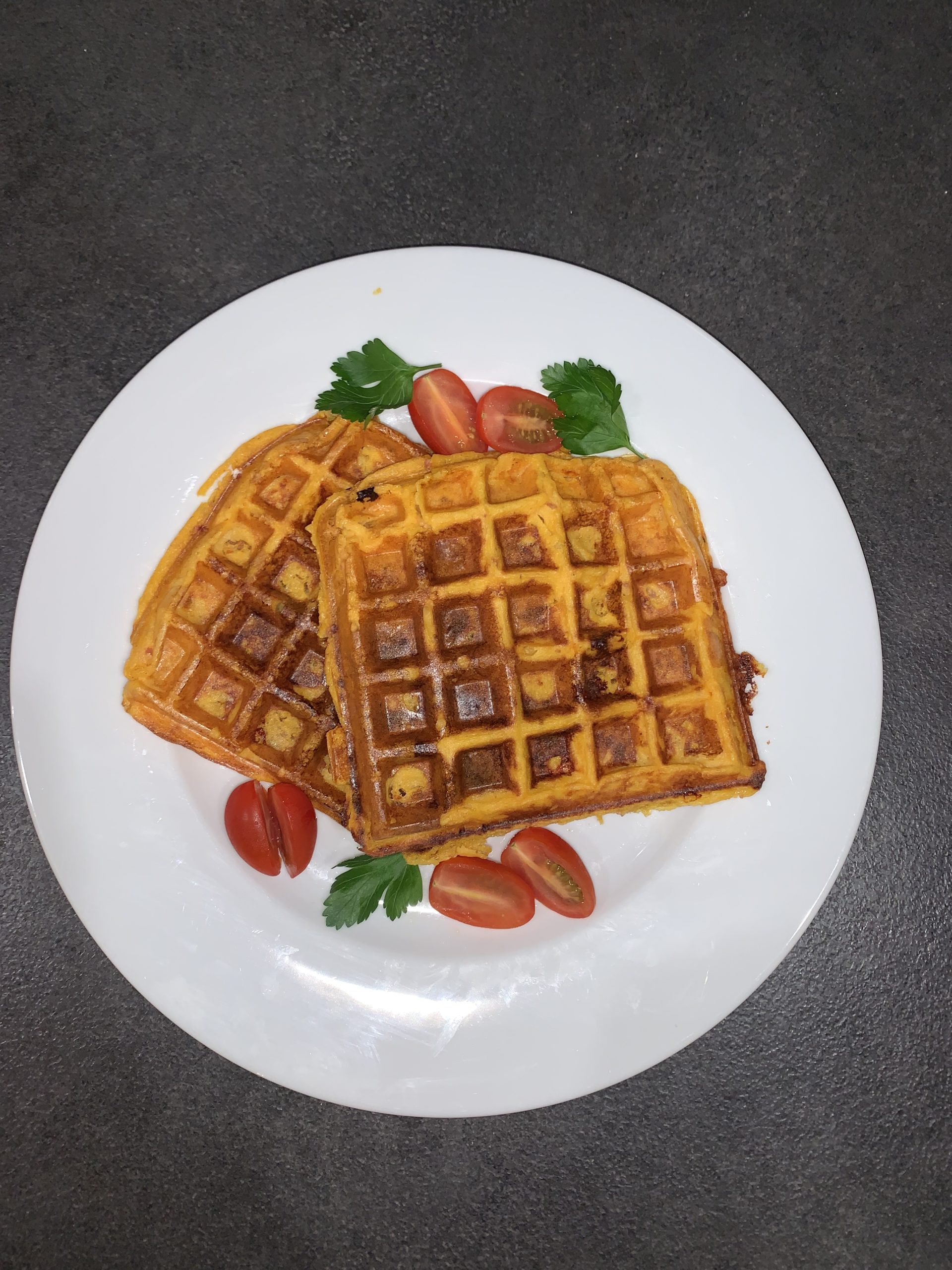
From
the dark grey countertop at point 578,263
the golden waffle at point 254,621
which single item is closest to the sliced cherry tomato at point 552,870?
the golden waffle at point 254,621

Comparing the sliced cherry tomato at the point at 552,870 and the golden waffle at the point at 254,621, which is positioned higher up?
the golden waffle at the point at 254,621

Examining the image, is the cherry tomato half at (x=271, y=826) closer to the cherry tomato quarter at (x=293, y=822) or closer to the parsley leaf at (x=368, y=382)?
the cherry tomato quarter at (x=293, y=822)

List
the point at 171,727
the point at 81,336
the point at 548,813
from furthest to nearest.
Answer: the point at 81,336 → the point at 171,727 → the point at 548,813

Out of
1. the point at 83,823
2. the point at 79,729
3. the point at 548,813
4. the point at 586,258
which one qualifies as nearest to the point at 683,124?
the point at 586,258

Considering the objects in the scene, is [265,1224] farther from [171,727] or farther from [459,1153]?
[171,727]

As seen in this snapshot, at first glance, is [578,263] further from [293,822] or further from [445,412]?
[293,822]

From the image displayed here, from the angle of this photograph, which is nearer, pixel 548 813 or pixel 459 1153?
pixel 548 813
